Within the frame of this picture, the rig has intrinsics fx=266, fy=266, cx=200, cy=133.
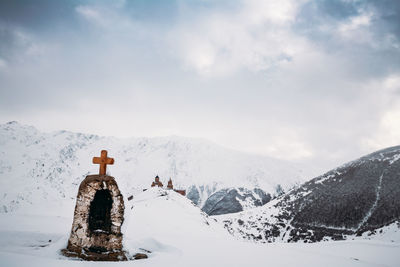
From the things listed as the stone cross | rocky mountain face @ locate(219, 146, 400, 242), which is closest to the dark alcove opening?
the stone cross

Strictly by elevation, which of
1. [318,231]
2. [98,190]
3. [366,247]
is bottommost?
[318,231]

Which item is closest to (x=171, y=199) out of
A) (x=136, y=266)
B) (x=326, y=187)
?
(x=136, y=266)

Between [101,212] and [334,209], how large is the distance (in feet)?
217

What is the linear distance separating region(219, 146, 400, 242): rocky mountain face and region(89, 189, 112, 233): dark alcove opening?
45.1 m

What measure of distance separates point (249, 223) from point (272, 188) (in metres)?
145

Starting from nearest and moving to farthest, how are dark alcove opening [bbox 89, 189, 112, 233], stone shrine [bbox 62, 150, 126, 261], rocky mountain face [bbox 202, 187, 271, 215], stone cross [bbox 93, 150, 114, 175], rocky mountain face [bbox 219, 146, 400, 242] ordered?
stone shrine [bbox 62, 150, 126, 261] → dark alcove opening [bbox 89, 189, 112, 233] → stone cross [bbox 93, 150, 114, 175] → rocky mountain face [bbox 219, 146, 400, 242] → rocky mountain face [bbox 202, 187, 271, 215]

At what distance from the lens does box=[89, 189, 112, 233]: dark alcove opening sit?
11.5 m

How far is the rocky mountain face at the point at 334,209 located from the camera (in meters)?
55.3

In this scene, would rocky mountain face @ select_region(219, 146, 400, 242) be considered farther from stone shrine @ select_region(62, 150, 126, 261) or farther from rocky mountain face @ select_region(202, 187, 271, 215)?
rocky mountain face @ select_region(202, 187, 271, 215)

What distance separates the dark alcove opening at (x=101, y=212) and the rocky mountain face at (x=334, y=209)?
45142mm

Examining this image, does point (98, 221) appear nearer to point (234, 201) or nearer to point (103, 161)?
point (103, 161)

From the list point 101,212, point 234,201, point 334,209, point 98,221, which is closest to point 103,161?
point 101,212

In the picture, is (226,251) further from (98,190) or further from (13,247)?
(13,247)

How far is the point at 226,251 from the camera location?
1377cm
